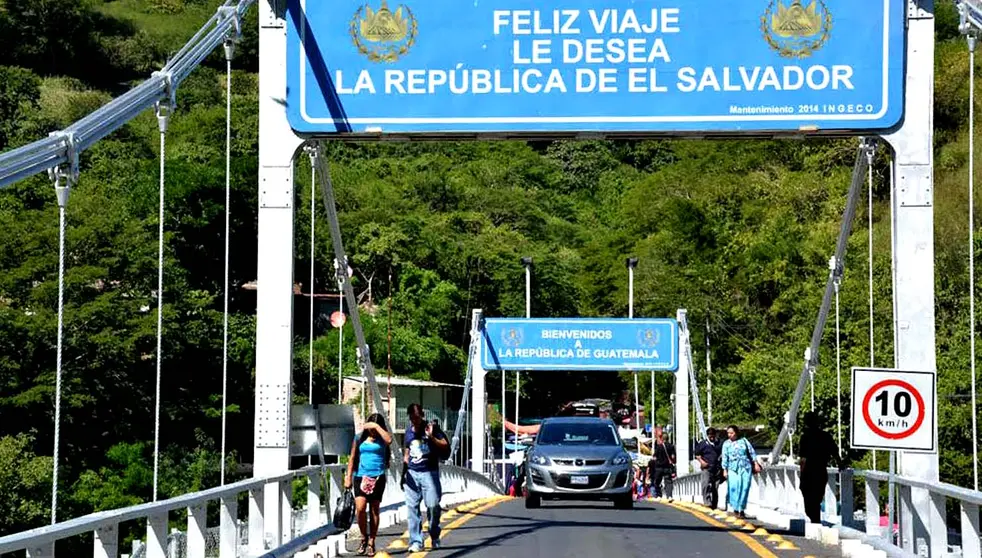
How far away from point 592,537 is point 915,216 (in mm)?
5631

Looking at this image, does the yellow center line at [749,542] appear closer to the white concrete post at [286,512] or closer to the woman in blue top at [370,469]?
the woman in blue top at [370,469]

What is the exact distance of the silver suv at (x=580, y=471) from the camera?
1185 inches

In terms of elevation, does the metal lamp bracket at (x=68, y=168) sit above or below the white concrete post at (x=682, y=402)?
above

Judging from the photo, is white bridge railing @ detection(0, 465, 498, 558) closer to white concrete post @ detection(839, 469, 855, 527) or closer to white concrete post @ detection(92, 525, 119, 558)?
white concrete post @ detection(92, 525, 119, 558)

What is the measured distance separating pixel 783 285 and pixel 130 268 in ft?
92.1

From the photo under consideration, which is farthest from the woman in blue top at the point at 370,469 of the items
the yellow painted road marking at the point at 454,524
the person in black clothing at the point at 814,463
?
the person in black clothing at the point at 814,463

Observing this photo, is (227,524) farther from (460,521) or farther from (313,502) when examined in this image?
(460,521)

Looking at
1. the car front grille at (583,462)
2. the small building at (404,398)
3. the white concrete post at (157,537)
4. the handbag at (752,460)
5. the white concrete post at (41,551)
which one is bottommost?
the small building at (404,398)

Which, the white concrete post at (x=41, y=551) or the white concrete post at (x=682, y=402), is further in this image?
the white concrete post at (x=682, y=402)

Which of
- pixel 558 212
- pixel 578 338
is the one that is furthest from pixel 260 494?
pixel 558 212

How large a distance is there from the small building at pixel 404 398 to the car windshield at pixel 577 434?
47049mm

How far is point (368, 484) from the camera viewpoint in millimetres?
19219

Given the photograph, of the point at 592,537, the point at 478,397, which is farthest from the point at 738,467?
the point at 478,397

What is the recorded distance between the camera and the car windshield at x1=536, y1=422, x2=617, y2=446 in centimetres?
3139
